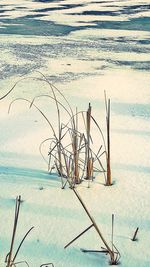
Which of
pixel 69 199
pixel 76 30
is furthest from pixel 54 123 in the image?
pixel 76 30

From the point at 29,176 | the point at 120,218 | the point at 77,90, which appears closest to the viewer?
the point at 120,218

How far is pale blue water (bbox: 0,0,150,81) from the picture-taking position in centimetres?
357

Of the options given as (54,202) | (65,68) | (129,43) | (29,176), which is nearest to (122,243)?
(54,202)

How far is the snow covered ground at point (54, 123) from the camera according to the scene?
1309mm

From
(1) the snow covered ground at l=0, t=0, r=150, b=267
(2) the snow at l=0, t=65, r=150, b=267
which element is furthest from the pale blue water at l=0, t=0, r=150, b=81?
(2) the snow at l=0, t=65, r=150, b=267

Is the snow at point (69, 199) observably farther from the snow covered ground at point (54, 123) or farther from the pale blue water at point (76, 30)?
the pale blue water at point (76, 30)

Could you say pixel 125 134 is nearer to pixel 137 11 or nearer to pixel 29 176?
pixel 29 176

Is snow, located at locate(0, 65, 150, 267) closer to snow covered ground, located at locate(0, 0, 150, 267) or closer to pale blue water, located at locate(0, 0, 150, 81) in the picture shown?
snow covered ground, located at locate(0, 0, 150, 267)

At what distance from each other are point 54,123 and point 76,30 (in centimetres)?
272

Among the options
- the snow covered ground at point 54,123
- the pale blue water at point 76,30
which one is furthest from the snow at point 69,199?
the pale blue water at point 76,30

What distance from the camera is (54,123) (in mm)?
2303

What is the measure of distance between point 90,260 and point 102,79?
6.68 ft

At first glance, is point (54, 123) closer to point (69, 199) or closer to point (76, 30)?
point (69, 199)

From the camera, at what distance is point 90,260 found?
4.02ft
